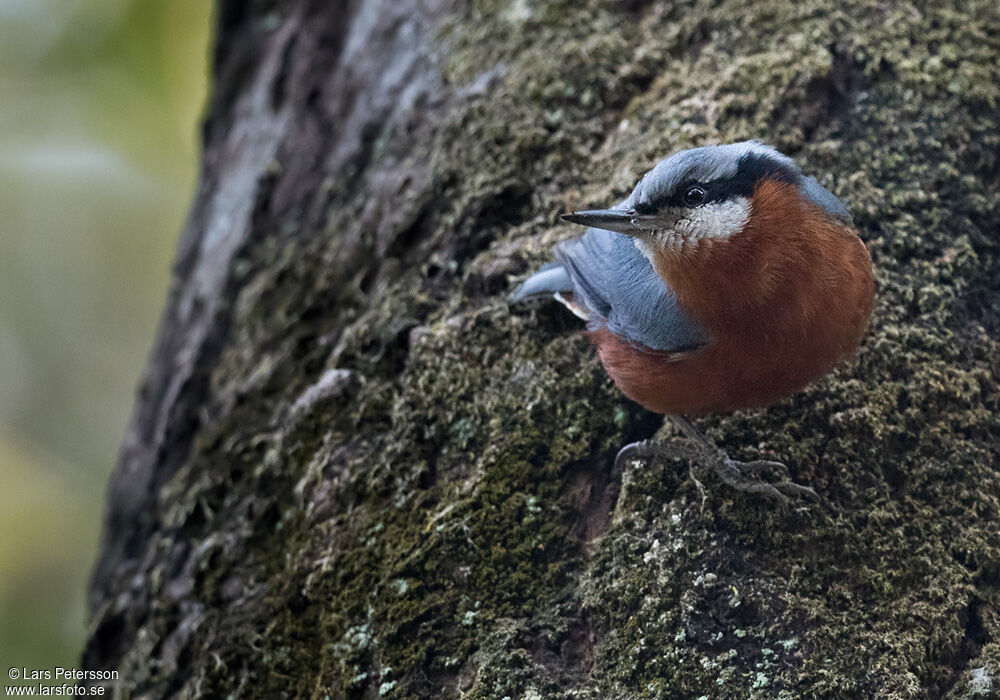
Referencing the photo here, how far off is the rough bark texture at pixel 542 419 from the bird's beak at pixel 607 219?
0.48m

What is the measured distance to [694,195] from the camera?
1.97 metres

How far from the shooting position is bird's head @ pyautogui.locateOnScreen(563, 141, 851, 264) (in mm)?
1961

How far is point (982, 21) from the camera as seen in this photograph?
2555 millimetres

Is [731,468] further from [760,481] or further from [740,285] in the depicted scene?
[740,285]

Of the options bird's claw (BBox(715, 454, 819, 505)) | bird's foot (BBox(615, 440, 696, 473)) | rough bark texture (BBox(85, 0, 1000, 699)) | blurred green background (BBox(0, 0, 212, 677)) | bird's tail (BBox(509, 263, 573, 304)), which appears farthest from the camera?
blurred green background (BBox(0, 0, 212, 677))

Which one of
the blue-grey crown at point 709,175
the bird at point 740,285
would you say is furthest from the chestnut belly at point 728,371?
the blue-grey crown at point 709,175

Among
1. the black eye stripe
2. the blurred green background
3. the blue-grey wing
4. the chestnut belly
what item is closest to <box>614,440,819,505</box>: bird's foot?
the chestnut belly

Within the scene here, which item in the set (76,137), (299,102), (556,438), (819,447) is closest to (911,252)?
(819,447)

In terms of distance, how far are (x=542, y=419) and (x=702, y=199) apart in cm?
73

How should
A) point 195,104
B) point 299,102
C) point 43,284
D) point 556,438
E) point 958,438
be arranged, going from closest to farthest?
point 958,438 < point 556,438 < point 299,102 < point 195,104 < point 43,284

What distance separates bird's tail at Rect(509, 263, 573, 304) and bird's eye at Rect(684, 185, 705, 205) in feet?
1.59

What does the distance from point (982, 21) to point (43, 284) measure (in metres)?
6.21

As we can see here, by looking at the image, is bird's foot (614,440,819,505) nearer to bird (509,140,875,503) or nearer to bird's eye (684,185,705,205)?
bird (509,140,875,503)

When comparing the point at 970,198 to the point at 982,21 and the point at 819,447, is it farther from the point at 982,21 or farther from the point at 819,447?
the point at 819,447
